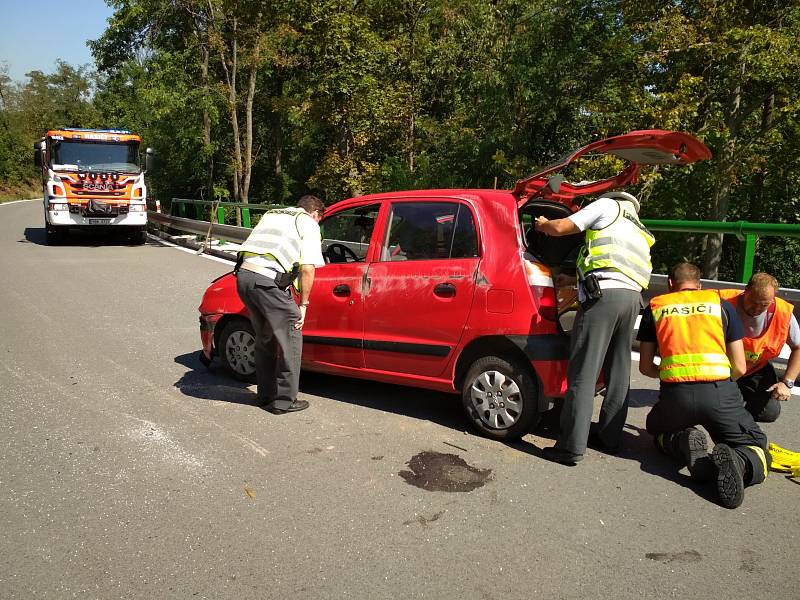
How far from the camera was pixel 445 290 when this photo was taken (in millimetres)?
4555

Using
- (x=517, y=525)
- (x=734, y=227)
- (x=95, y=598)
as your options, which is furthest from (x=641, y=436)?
(x=95, y=598)

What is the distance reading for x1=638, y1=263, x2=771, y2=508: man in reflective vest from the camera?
3777 millimetres

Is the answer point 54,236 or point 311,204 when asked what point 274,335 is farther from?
point 54,236

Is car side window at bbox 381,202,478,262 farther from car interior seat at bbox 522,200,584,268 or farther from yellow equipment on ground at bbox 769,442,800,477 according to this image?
yellow equipment on ground at bbox 769,442,800,477

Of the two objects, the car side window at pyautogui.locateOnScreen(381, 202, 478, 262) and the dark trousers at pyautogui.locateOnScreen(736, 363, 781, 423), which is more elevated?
the car side window at pyautogui.locateOnScreen(381, 202, 478, 262)

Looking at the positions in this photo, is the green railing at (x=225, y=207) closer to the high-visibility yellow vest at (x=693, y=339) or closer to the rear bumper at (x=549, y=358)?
the rear bumper at (x=549, y=358)

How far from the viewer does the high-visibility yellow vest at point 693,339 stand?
12.7 feet

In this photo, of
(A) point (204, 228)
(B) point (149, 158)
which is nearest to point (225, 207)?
(A) point (204, 228)

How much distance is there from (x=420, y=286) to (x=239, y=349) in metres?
1.88

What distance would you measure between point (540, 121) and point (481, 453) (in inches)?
612

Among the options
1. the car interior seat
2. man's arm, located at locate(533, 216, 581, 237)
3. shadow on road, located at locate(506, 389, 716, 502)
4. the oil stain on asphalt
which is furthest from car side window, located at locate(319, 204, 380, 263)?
shadow on road, located at locate(506, 389, 716, 502)

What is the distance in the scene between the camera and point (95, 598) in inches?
109

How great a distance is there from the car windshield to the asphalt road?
42.7ft

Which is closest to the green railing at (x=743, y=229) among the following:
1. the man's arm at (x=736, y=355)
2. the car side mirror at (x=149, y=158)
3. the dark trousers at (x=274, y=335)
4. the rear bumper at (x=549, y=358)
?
→ the man's arm at (x=736, y=355)
